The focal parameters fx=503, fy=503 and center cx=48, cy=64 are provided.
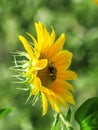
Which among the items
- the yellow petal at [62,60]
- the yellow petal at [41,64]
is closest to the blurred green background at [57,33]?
the yellow petal at [62,60]

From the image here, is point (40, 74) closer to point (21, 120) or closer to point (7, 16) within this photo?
point (21, 120)

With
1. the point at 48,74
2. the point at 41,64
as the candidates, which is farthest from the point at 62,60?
the point at 41,64

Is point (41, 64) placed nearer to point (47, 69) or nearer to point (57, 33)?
point (47, 69)

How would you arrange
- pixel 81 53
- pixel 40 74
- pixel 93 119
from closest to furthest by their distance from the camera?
pixel 93 119
pixel 40 74
pixel 81 53

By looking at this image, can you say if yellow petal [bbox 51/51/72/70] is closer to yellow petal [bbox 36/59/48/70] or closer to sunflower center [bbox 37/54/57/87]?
sunflower center [bbox 37/54/57/87]

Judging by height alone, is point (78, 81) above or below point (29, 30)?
below

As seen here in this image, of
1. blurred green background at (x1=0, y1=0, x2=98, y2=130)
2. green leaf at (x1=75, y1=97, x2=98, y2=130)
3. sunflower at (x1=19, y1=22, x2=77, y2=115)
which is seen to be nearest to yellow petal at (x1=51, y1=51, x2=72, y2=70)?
sunflower at (x1=19, y1=22, x2=77, y2=115)

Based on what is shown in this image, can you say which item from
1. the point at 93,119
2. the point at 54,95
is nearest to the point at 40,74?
the point at 54,95
